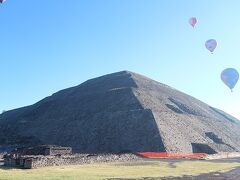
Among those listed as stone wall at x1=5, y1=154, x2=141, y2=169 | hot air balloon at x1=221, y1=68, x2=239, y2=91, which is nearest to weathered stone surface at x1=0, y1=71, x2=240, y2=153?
stone wall at x1=5, y1=154, x2=141, y2=169

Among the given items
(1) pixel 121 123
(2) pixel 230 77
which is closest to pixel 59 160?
(2) pixel 230 77

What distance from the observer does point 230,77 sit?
2203 inches

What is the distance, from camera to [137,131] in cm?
8106

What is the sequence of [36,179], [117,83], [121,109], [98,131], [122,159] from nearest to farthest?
[36,179] → [122,159] → [98,131] → [121,109] → [117,83]

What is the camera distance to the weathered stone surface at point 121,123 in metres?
79.6

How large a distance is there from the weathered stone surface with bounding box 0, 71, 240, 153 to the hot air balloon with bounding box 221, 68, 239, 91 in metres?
22.1

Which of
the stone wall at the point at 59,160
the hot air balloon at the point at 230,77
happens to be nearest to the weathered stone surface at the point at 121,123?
the stone wall at the point at 59,160

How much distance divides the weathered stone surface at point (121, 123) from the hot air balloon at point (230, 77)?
2209 centimetres

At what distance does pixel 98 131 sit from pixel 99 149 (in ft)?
25.5

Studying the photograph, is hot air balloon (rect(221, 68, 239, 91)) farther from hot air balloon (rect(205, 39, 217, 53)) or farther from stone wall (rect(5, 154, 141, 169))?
stone wall (rect(5, 154, 141, 169))

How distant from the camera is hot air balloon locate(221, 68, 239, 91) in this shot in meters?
55.7

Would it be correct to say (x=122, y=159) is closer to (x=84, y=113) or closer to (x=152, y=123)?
(x=152, y=123)

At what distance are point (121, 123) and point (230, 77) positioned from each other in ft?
115

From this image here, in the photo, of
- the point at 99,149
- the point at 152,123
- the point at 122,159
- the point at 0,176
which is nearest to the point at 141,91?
the point at 152,123
